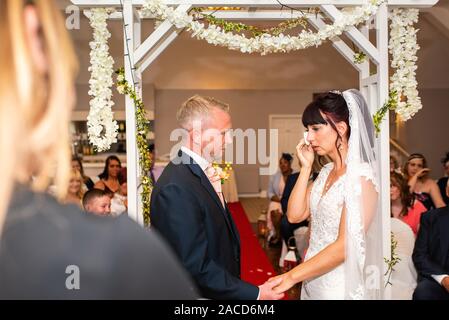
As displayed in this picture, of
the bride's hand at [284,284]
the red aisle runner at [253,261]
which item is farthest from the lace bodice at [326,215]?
the red aisle runner at [253,261]

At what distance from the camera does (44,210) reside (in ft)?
2.55

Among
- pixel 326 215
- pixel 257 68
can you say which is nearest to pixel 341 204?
pixel 326 215

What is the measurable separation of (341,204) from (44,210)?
2206 mm

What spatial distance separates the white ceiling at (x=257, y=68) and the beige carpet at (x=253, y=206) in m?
2.96

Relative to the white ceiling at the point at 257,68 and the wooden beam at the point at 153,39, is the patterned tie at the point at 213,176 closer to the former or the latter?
the wooden beam at the point at 153,39

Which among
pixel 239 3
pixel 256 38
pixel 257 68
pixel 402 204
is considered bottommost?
pixel 402 204

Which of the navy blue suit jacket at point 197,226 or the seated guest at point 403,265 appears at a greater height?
the navy blue suit jacket at point 197,226

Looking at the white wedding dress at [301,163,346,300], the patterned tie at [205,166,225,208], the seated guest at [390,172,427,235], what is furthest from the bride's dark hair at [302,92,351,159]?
the seated guest at [390,172,427,235]

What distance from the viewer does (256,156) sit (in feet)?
43.8

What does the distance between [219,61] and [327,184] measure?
9.57 m

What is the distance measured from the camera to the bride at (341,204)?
8.62ft

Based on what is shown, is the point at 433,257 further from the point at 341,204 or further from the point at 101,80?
the point at 101,80

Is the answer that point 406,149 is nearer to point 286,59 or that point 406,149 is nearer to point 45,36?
point 286,59

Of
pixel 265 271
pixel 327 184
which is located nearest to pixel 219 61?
pixel 265 271
